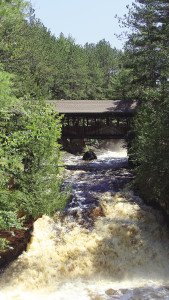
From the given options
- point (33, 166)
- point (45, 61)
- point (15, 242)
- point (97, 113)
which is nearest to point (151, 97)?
point (97, 113)

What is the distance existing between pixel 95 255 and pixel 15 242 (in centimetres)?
354

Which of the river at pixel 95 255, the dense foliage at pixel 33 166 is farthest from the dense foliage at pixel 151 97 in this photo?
the dense foliage at pixel 33 166

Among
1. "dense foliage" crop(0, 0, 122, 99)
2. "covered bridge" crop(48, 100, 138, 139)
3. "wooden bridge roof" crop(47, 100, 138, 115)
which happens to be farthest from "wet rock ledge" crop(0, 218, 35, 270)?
"wooden bridge roof" crop(47, 100, 138, 115)

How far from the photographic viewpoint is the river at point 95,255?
48.1 ft

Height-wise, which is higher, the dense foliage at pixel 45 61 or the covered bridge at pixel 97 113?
the dense foliage at pixel 45 61

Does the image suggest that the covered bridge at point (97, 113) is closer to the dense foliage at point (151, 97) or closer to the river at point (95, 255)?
the dense foliage at point (151, 97)

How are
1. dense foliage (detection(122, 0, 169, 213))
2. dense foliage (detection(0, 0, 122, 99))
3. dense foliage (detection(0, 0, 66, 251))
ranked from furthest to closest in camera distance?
dense foliage (detection(0, 0, 122, 99)) → dense foliage (detection(122, 0, 169, 213)) → dense foliage (detection(0, 0, 66, 251))

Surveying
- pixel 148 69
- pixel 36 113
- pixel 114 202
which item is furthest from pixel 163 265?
pixel 148 69

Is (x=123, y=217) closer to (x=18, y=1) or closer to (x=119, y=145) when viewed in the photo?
(x=18, y=1)

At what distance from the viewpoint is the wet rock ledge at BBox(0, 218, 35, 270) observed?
16000mm

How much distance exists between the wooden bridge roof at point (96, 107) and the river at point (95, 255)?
9.32 metres

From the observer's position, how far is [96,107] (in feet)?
99.6

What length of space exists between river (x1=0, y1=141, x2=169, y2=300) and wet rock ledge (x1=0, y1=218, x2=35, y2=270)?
0.30 metres

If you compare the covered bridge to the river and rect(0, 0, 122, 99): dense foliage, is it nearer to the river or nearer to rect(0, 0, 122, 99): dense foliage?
rect(0, 0, 122, 99): dense foliage
